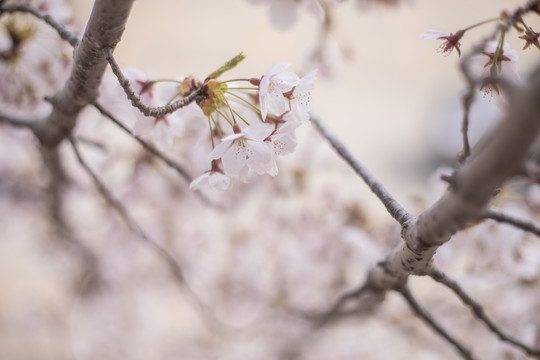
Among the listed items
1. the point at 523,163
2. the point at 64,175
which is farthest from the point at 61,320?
the point at 523,163

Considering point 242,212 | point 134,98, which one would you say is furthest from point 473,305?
point 242,212

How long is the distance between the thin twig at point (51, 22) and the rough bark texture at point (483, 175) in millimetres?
404

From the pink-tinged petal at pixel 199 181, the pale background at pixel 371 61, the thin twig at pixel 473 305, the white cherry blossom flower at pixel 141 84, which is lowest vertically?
the thin twig at pixel 473 305

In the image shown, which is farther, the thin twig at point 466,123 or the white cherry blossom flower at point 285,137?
the white cherry blossom flower at point 285,137

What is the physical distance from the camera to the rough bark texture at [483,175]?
21cm

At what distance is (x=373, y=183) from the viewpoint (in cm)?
40

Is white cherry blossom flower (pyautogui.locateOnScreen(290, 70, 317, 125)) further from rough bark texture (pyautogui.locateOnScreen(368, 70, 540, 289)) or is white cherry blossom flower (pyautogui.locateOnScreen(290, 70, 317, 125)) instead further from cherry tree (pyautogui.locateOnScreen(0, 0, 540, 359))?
rough bark texture (pyautogui.locateOnScreen(368, 70, 540, 289))

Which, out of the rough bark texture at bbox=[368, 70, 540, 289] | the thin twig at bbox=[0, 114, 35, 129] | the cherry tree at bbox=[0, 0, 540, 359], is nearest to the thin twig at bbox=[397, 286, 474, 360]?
the cherry tree at bbox=[0, 0, 540, 359]

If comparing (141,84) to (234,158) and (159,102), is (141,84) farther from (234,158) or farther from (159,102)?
(234,158)

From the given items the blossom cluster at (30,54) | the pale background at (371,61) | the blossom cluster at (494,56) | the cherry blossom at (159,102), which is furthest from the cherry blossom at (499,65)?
the pale background at (371,61)

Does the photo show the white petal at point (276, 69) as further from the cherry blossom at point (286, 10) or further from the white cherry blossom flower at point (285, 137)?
the cherry blossom at point (286, 10)

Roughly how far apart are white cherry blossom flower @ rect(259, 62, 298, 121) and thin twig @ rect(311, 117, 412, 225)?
11cm

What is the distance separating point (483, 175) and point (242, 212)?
1162 millimetres

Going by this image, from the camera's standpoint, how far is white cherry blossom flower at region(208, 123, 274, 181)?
0.36 m
